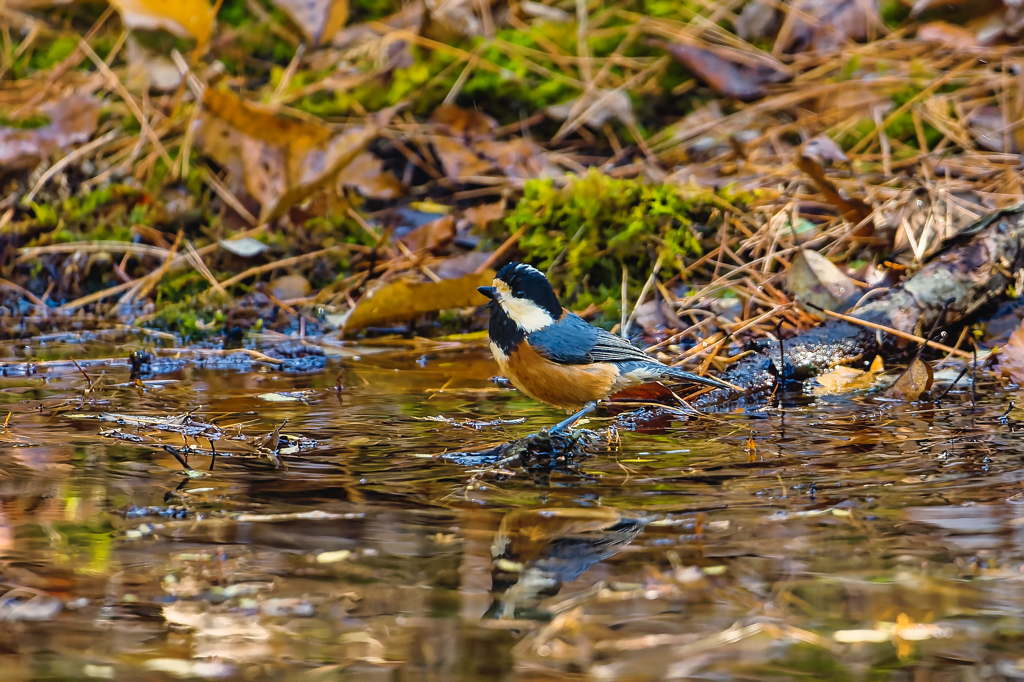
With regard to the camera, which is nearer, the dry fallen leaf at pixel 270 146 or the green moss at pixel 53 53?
the dry fallen leaf at pixel 270 146

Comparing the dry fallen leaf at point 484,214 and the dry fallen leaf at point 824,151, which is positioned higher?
the dry fallen leaf at point 824,151

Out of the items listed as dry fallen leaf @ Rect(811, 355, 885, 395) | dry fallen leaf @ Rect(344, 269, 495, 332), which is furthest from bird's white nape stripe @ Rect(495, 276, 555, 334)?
dry fallen leaf @ Rect(811, 355, 885, 395)

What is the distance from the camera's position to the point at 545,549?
2.00 metres

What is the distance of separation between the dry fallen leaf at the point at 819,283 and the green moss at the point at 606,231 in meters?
0.62

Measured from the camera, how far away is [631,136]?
5.81 m

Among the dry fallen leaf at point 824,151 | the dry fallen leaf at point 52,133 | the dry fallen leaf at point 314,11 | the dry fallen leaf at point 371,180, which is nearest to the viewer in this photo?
the dry fallen leaf at point 824,151

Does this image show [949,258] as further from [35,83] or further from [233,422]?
[35,83]

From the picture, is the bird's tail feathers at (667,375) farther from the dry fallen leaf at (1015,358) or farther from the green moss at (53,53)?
the green moss at (53,53)

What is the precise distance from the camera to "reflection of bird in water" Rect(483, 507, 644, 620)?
1796 millimetres

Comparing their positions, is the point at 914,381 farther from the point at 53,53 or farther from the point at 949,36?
the point at 53,53

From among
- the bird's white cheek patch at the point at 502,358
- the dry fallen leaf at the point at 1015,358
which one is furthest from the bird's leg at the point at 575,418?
the dry fallen leaf at the point at 1015,358

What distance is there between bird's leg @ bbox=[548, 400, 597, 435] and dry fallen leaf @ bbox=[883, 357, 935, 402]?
1038 mm

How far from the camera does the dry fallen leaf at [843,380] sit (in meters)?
3.40

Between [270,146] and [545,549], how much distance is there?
357 centimetres
